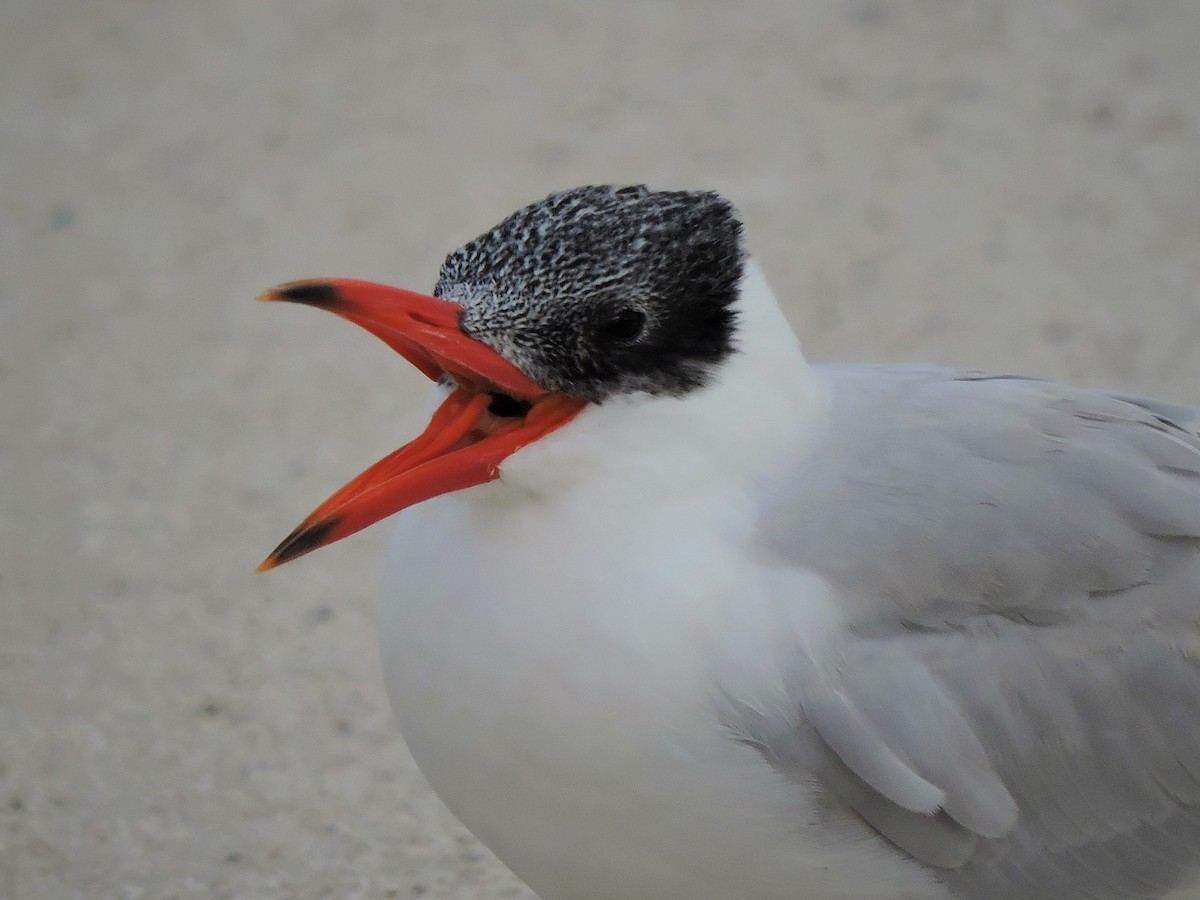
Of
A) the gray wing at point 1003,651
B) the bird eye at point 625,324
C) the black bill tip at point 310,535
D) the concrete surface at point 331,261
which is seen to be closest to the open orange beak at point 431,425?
the black bill tip at point 310,535

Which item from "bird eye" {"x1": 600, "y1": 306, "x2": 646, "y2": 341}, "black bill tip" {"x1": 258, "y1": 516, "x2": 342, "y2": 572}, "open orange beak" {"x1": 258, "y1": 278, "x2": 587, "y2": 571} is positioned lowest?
"black bill tip" {"x1": 258, "y1": 516, "x2": 342, "y2": 572}

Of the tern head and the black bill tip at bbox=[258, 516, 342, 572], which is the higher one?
the tern head

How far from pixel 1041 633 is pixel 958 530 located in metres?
0.19

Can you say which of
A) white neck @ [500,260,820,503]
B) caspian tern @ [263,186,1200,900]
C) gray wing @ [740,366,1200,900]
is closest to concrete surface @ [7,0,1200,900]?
caspian tern @ [263,186,1200,900]

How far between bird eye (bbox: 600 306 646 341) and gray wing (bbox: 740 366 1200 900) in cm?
31

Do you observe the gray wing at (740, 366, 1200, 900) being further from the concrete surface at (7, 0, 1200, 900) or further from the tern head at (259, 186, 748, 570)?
the concrete surface at (7, 0, 1200, 900)

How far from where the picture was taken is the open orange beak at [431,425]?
2004 millimetres

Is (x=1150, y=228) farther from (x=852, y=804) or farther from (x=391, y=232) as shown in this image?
(x=852, y=804)

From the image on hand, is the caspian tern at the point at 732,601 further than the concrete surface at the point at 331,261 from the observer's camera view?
No

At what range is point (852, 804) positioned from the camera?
2.12m

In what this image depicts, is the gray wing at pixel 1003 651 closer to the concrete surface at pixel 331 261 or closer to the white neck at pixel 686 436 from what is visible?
the white neck at pixel 686 436

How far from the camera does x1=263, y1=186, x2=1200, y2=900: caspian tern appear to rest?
79.8 inches

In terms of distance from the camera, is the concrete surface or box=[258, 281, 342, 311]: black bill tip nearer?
box=[258, 281, 342, 311]: black bill tip

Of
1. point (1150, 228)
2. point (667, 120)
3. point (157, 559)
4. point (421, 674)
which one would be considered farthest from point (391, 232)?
point (421, 674)
